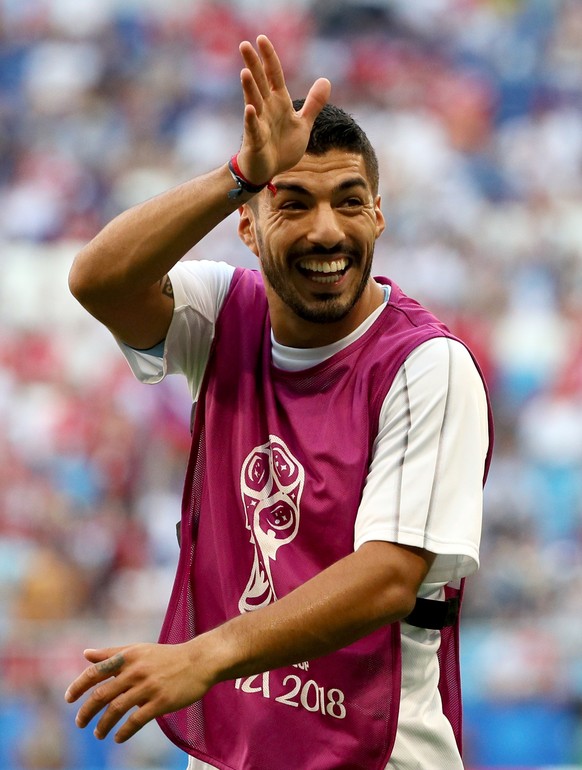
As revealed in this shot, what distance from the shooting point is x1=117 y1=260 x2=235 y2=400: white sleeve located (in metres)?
2.84

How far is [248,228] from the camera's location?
2.94 metres

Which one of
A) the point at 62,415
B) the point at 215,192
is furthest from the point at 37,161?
the point at 215,192

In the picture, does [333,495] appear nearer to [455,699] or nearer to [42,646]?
[455,699]

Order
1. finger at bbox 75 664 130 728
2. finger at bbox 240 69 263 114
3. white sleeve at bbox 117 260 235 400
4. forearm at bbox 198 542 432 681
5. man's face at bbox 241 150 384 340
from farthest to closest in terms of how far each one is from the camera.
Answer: white sleeve at bbox 117 260 235 400, man's face at bbox 241 150 384 340, finger at bbox 240 69 263 114, forearm at bbox 198 542 432 681, finger at bbox 75 664 130 728

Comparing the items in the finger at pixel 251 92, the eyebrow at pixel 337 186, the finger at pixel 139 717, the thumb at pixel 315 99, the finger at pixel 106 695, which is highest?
the thumb at pixel 315 99

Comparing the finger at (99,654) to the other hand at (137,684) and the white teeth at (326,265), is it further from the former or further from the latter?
the white teeth at (326,265)

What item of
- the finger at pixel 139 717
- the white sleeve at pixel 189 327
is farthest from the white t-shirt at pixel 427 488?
the finger at pixel 139 717

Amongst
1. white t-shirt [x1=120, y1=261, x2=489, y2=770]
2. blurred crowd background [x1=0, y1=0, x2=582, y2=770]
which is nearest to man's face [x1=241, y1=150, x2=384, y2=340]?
white t-shirt [x1=120, y1=261, x2=489, y2=770]

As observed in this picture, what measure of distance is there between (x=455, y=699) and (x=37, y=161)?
24.2 feet

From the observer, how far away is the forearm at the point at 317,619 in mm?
2297

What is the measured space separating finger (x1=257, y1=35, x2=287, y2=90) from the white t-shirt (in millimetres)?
536

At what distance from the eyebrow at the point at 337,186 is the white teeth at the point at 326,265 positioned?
14 cm

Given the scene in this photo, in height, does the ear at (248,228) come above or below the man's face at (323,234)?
above

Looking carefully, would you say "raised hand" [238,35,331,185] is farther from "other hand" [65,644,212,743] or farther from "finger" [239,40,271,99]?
"other hand" [65,644,212,743]
